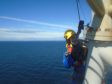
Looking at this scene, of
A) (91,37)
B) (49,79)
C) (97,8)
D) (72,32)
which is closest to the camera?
(97,8)

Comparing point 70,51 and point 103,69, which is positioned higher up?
point 70,51

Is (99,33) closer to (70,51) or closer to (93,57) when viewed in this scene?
(93,57)

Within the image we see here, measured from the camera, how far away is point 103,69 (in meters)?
10.1

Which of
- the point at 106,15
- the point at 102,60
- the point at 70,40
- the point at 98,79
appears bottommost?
the point at 98,79

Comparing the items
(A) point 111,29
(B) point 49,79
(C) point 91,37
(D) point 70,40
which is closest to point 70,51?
(D) point 70,40

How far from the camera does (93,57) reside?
9930 millimetres

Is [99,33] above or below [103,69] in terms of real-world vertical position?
above

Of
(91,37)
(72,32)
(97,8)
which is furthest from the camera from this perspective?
(72,32)

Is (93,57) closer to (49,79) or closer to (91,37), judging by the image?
(91,37)

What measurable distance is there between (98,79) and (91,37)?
2.10 m

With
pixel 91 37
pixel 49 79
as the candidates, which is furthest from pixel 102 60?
pixel 49 79

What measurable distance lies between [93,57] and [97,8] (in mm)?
2366

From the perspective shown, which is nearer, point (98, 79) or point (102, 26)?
point (102, 26)

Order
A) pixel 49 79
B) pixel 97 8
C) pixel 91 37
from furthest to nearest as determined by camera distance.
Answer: pixel 49 79 → pixel 91 37 → pixel 97 8
